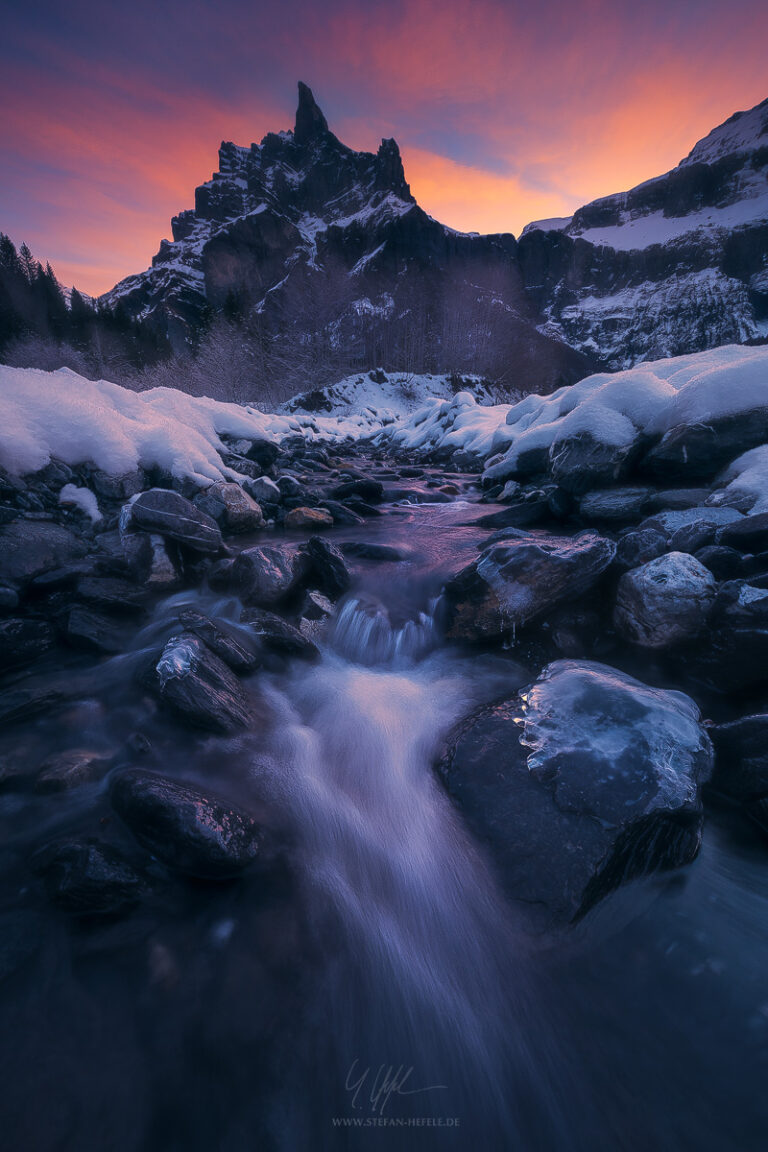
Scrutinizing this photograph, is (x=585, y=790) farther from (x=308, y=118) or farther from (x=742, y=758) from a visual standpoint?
(x=308, y=118)

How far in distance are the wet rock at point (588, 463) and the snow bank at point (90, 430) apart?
5.62 metres

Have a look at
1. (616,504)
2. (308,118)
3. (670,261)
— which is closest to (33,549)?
(616,504)

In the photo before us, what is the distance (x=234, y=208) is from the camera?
118438 mm

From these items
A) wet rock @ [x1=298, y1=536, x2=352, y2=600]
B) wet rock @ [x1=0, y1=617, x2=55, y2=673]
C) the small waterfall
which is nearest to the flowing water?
wet rock @ [x1=0, y1=617, x2=55, y2=673]

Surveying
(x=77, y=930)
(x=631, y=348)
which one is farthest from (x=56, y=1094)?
(x=631, y=348)

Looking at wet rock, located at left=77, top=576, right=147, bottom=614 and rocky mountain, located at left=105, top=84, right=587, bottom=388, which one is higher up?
rocky mountain, located at left=105, top=84, right=587, bottom=388

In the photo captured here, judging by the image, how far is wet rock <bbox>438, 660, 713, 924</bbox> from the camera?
190 cm

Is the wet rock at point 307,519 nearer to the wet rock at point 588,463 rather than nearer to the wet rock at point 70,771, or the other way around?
the wet rock at point 588,463

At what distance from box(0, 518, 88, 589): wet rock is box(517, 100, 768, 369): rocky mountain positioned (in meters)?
125

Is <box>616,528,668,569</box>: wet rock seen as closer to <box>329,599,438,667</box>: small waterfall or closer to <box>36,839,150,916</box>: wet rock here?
<box>329,599,438,667</box>: small waterfall

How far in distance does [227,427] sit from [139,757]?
349 inches

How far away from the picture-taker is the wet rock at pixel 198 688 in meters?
2.84

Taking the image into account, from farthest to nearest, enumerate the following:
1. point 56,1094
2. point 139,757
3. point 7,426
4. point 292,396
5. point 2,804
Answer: point 292,396 < point 7,426 < point 139,757 < point 2,804 < point 56,1094

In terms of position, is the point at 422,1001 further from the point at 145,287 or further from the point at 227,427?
the point at 145,287
